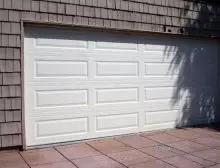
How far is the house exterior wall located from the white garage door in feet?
0.66

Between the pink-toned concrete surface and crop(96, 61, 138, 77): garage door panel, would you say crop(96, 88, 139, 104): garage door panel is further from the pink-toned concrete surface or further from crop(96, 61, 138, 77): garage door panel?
the pink-toned concrete surface

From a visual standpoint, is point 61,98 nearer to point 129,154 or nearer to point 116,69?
point 116,69

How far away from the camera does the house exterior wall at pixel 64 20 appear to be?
522 cm

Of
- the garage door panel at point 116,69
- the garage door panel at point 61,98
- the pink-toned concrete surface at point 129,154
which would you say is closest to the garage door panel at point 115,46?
the garage door panel at point 116,69

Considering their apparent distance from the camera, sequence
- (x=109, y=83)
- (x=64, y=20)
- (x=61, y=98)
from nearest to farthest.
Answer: (x=64, y=20) < (x=61, y=98) < (x=109, y=83)

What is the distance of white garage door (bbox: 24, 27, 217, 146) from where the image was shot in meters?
5.61

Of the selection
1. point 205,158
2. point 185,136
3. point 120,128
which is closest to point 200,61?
point 185,136

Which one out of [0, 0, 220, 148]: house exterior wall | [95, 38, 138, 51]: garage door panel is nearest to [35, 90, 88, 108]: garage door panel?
[0, 0, 220, 148]: house exterior wall

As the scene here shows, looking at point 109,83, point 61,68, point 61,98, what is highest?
point 61,68

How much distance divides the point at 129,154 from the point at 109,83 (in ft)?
4.99

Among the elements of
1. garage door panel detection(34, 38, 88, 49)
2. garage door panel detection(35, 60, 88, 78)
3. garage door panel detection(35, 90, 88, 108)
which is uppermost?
garage door panel detection(34, 38, 88, 49)

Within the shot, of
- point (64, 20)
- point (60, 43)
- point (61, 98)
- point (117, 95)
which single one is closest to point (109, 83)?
point (117, 95)

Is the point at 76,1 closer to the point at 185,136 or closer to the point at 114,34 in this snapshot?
the point at 114,34

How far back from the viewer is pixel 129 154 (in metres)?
5.32
